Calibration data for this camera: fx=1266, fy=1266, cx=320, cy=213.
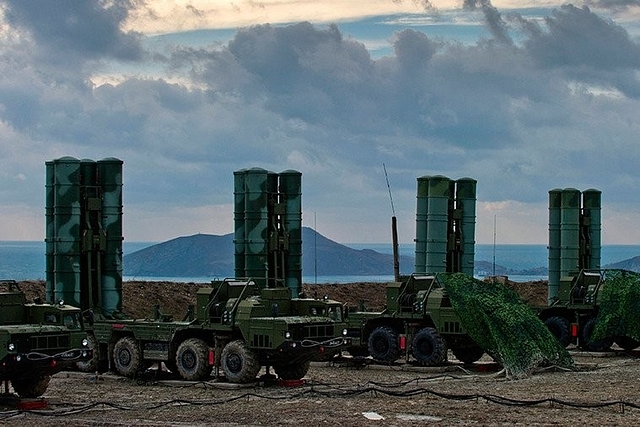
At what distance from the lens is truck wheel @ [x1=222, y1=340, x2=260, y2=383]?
83.6ft

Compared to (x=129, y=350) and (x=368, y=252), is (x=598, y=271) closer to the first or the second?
(x=129, y=350)

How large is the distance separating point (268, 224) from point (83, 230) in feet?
19.5

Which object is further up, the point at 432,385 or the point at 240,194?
the point at 240,194

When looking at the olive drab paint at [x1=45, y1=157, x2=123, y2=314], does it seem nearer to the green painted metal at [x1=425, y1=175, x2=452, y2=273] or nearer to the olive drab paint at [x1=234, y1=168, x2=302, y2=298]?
the olive drab paint at [x1=234, y1=168, x2=302, y2=298]

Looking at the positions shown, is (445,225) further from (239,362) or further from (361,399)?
(361,399)

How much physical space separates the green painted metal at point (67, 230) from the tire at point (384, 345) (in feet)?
25.5

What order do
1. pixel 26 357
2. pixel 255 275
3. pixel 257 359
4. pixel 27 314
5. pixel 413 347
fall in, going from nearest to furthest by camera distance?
1. pixel 26 357
2. pixel 27 314
3. pixel 257 359
4. pixel 413 347
5. pixel 255 275

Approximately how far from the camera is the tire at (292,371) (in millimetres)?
26578

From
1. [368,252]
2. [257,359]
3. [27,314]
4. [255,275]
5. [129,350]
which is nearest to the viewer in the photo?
[27,314]

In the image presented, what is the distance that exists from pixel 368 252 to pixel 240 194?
141577 mm

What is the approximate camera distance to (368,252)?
178m

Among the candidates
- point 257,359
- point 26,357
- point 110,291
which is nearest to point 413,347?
point 257,359

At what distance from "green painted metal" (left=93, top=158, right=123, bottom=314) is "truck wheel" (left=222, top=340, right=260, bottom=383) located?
26.7 ft

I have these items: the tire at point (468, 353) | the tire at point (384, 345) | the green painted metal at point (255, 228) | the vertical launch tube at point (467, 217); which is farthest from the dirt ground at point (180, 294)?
the tire at point (468, 353)
